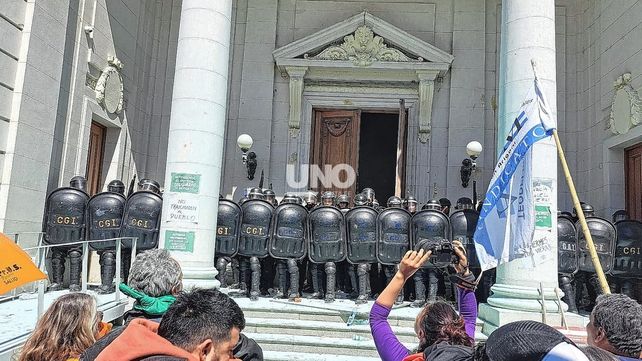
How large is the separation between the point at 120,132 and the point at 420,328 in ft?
33.4

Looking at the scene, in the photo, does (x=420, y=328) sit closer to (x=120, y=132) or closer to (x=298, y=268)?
(x=298, y=268)

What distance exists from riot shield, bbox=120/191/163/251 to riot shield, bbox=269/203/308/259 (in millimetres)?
1836

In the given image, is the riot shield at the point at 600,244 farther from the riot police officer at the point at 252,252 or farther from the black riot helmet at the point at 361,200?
the riot police officer at the point at 252,252

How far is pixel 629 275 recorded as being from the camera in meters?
8.21

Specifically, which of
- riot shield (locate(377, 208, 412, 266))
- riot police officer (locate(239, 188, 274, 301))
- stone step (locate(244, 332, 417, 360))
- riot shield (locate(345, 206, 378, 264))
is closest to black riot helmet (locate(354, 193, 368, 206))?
riot shield (locate(345, 206, 378, 264))

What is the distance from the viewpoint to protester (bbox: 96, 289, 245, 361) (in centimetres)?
159

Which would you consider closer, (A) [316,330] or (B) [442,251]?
(B) [442,251]

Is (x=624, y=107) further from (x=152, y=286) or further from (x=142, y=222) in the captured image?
(x=152, y=286)

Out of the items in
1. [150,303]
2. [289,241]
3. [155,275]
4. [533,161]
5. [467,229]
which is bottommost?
[150,303]

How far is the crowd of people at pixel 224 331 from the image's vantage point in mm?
1271

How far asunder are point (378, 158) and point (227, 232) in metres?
9.61

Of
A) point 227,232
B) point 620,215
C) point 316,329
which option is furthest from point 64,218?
point 620,215

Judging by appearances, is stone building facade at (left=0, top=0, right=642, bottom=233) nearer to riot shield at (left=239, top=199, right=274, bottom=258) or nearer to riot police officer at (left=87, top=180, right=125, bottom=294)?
riot police officer at (left=87, top=180, right=125, bottom=294)

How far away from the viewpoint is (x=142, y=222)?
8180mm
